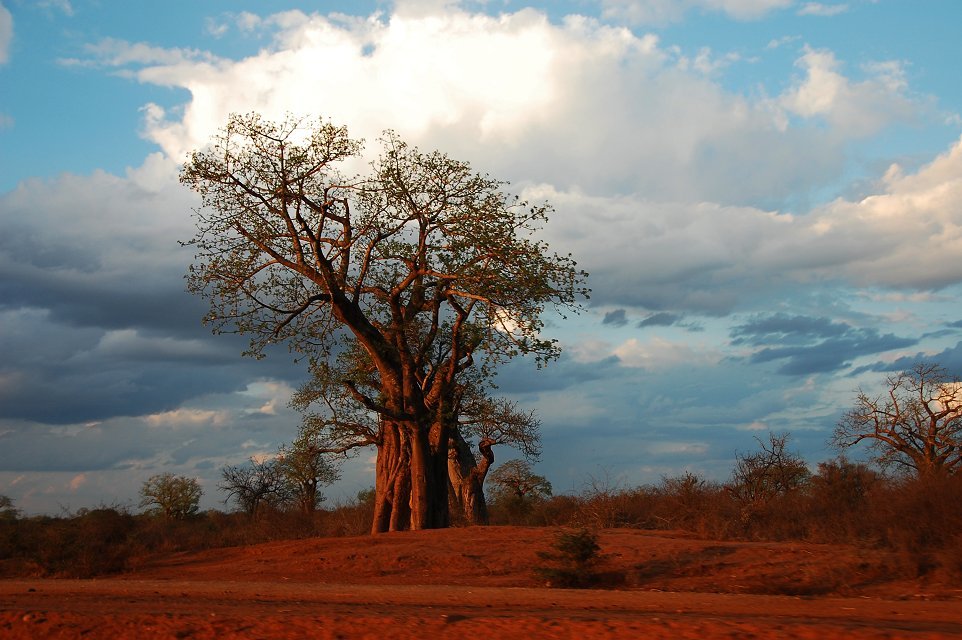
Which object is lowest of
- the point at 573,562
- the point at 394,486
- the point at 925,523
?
the point at 573,562

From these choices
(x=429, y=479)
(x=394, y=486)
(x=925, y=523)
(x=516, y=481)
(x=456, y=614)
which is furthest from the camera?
(x=516, y=481)

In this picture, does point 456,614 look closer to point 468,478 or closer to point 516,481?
point 468,478

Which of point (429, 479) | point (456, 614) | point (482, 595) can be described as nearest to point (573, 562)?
point (482, 595)

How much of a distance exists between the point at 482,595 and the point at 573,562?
9.31ft

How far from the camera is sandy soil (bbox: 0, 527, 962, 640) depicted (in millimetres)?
10125

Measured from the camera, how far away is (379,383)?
82.9 ft

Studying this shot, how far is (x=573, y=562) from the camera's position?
15734 millimetres

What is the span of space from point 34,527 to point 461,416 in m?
13.6

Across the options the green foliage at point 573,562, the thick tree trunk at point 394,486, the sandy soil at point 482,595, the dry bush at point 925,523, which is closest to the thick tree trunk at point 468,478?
the thick tree trunk at point 394,486

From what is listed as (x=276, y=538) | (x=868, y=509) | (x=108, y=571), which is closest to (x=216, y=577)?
(x=108, y=571)

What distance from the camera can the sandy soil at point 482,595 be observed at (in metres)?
10.1

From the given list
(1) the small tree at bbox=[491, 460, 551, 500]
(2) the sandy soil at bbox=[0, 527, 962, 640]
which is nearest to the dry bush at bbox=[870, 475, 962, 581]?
(2) the sandy soil at bbox=[0, 527, 962, 640]

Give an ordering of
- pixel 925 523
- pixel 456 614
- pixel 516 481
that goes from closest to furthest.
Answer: pixel 456 614 < pixel 925 523 < pixel 516 481

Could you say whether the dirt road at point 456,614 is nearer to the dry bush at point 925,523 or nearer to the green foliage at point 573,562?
the green foliage at point 573,562
